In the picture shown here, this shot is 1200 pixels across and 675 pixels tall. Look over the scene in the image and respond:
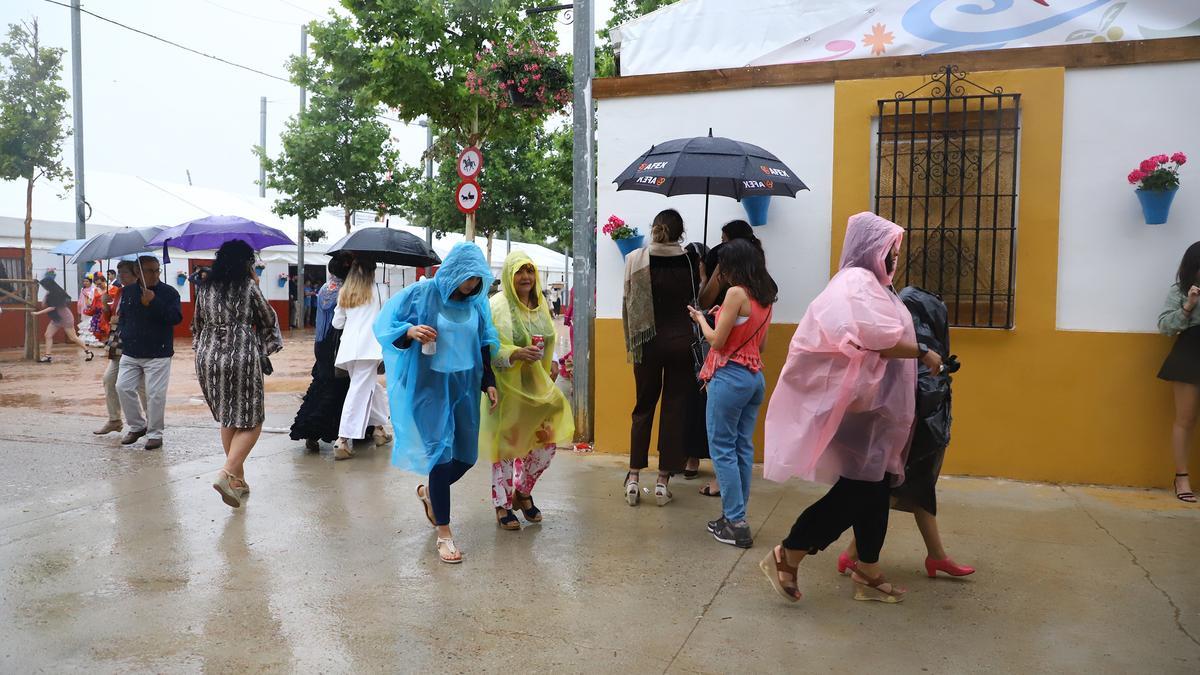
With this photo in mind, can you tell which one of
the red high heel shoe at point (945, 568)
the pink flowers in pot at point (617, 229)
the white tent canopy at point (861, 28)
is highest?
the white tent canopy at point (861, 28)

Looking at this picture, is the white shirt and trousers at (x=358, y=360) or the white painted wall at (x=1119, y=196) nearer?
the white painted wall at (x=1119, y=196)

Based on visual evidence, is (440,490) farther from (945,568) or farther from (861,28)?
(861,28)

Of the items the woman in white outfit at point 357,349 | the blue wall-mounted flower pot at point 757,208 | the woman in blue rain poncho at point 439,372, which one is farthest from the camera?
the woman in white outfit at point 357,349

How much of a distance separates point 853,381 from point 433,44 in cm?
954

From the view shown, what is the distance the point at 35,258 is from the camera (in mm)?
18781

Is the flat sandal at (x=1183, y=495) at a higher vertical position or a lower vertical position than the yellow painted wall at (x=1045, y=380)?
lower

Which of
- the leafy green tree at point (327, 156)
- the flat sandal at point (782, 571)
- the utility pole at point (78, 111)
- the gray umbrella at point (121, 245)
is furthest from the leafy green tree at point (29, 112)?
the flat sandal at point (782, 571)

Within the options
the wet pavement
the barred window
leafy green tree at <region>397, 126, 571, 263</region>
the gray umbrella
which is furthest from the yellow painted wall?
leafy green tree at <region>397, 126, 571, 263</region>

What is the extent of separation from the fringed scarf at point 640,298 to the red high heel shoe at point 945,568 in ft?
6.86

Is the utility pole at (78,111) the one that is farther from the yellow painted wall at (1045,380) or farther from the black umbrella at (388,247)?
the yellow painted wall at (1045,380)

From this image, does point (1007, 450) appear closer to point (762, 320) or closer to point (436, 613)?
point (762, 320)

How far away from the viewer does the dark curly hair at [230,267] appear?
5.75 meters

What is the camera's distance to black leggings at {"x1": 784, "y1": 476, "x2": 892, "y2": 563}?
3864mm

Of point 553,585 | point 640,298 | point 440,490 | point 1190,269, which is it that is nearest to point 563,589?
point 553,585
